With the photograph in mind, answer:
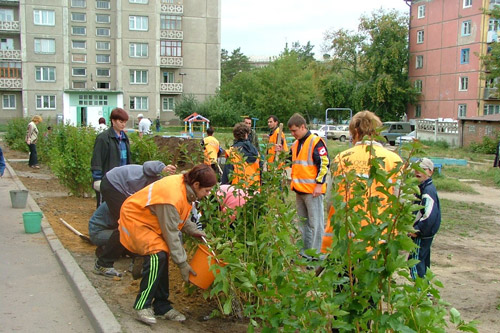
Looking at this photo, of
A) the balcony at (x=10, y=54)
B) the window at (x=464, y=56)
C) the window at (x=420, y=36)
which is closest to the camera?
the window at (x=464, y=56)

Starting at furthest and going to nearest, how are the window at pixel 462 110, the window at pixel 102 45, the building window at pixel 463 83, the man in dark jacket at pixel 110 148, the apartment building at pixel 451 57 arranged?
1. the window at pixel 102 45
2. the window at pixel 462 110
3. the building window at pixel 463 83
4. the apartment building at pixel 451 57
5. the man in dark jacket at pixel 110 148

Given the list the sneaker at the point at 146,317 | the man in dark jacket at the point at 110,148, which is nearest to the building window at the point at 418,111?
the man in dark jacket at the point at 110,148

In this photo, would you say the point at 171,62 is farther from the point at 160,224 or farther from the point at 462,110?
the point at 160,224

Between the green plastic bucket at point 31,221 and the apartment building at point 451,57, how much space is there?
4401cm

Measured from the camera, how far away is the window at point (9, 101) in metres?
56.1

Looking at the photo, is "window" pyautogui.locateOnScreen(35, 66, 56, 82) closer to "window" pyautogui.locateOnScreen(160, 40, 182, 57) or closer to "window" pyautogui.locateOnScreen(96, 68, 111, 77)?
"window" pyautogui.locateOnScreen(96, 68, 111, 77)

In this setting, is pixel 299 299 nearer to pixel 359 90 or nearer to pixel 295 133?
pixel 295 133

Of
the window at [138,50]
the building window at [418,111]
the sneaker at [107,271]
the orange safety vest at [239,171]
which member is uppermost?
the window at [138,50]

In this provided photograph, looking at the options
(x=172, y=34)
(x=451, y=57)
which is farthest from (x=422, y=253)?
(x=172, y=34)

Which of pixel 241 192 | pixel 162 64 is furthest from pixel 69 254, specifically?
pixel 162 64

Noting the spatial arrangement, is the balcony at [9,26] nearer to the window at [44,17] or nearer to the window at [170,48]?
the window at [44,17]

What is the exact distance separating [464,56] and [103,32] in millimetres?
37736

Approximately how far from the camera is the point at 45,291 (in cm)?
525

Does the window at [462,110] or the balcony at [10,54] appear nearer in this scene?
the window at [462,110]
